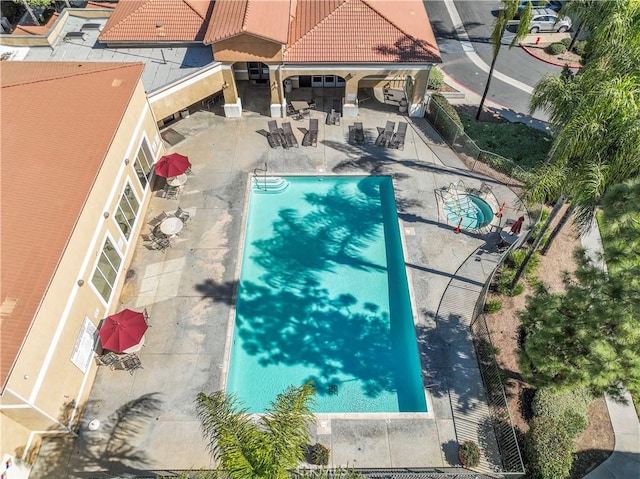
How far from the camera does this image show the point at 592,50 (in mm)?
19812

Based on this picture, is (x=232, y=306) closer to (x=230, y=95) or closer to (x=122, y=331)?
(x=122, y=331)

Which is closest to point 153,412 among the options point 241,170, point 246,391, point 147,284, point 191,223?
point 246,391

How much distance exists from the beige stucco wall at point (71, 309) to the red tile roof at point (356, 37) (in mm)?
11113

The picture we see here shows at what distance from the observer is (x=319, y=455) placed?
15.3 m

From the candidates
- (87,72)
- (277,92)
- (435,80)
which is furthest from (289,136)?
Result: (435,80)

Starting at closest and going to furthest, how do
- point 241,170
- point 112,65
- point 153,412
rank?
1. point 153,412
2. point 112,65
3. point 241,170

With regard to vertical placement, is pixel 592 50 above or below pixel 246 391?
above

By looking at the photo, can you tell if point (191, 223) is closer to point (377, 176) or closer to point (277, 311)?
point (277, 311)

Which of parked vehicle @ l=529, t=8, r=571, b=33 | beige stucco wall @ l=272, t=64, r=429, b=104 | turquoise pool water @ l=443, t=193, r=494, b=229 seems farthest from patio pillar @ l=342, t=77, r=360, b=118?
parked vehicle @ l=529, t=8, r=571, b=33

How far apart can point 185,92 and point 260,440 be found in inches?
846

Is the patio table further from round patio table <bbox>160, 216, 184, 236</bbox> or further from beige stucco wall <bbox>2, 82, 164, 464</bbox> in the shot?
round patio table <bbox>160, 216, 184, 236</bbox>

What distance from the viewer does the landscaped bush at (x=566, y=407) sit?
1611 centimetres

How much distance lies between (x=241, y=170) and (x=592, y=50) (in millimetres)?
18930

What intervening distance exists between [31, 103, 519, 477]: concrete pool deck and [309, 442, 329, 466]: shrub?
55 centimetres
